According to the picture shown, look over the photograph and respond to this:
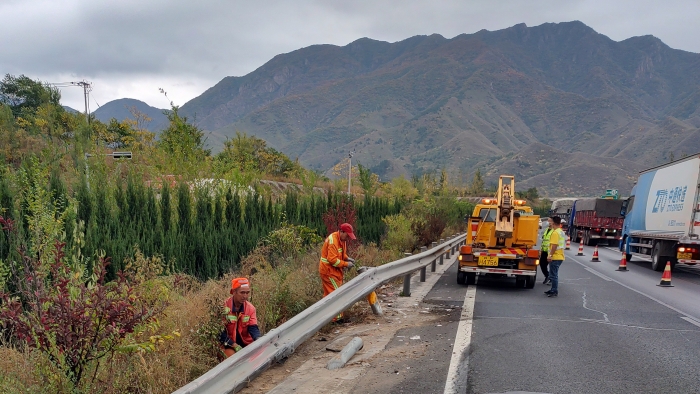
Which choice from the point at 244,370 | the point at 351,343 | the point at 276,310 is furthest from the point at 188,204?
the point at 244,370

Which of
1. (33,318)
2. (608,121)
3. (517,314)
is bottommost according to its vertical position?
(517,314)

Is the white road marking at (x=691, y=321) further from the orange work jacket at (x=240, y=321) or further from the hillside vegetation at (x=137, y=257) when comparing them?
the orange work jacket at (x=240, y=321)

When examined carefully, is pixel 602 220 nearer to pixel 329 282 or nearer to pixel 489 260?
pixel 489 260

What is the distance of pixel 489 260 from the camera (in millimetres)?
→ 11914

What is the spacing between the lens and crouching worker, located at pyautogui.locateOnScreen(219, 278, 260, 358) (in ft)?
18.1

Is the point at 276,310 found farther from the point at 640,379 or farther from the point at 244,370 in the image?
the point at 640,379

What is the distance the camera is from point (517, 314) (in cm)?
880

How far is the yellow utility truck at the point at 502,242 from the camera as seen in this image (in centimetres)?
1186

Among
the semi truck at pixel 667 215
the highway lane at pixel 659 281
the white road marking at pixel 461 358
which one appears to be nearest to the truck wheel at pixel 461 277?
the white road marking at pixel 461 358

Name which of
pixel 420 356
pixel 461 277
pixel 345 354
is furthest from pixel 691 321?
pixel 345 354

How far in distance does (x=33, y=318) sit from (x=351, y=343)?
138 inches

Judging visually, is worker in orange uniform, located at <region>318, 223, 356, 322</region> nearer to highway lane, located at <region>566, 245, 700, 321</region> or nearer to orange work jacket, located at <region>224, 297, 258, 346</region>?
orange work jacket, located at <region>224, 297, 258, 346</region>

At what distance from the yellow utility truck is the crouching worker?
7.31 m

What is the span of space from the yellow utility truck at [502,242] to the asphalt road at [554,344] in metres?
0.53
